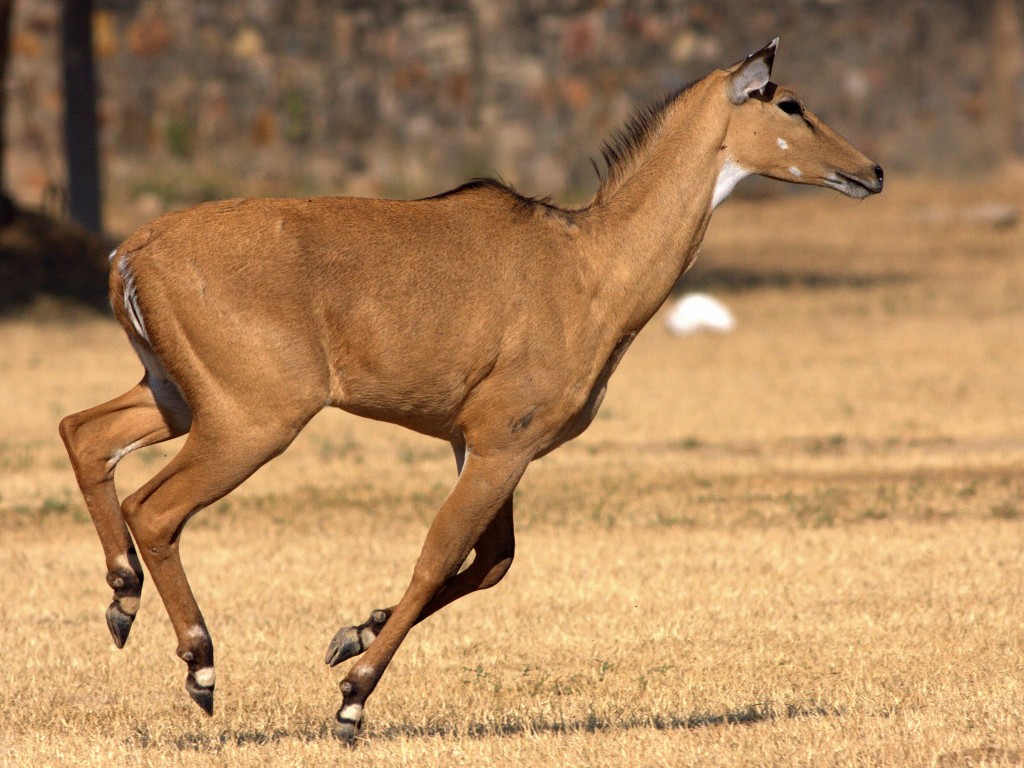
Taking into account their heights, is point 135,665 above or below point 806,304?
below

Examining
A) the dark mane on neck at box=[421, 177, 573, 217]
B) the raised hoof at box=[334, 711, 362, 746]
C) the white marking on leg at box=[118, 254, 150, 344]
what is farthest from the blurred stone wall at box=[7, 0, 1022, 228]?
the raised hoof at box=[334, 711, 362, 746]

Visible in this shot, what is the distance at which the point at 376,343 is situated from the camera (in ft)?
20.0

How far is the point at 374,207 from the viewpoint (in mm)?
6441

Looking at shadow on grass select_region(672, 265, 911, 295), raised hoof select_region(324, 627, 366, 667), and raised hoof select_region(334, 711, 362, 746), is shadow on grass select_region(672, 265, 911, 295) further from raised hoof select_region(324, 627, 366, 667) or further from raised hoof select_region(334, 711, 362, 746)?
raised hoof select_region(334, 711, 362, 746)

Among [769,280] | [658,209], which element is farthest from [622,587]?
[769,280]

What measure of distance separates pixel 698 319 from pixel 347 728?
1323 cm

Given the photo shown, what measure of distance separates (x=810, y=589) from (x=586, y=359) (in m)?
2.75

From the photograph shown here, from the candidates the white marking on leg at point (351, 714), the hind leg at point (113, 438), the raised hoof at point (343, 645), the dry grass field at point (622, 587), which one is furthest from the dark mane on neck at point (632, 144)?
the white marking on leg at point (351, 714)

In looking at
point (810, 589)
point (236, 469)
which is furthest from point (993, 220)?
point (236, 469)

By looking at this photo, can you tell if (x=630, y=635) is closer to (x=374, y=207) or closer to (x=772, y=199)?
(x=374, y=207)

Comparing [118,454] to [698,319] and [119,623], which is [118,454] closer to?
[119,623]

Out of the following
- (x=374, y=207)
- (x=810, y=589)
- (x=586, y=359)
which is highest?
(x=374, y=207)

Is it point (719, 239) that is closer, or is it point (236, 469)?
point (236, 469)

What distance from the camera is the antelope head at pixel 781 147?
6848mm
